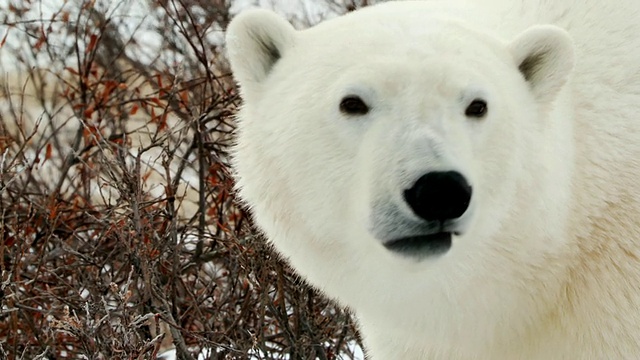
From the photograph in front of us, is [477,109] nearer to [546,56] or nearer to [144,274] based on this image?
[546,56]

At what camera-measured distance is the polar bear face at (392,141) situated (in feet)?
5.63

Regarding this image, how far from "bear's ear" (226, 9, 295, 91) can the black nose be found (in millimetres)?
597

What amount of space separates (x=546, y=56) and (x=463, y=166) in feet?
1.34

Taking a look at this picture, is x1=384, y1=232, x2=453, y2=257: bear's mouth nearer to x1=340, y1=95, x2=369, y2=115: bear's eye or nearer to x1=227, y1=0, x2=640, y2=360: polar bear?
x1=227, y1=0, x2=640, y2=360: polar bear

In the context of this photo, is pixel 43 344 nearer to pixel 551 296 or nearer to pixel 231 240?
pixel 231 240

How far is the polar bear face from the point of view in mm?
1716

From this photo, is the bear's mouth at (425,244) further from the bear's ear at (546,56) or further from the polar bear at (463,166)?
the bear's ear at (546,56)

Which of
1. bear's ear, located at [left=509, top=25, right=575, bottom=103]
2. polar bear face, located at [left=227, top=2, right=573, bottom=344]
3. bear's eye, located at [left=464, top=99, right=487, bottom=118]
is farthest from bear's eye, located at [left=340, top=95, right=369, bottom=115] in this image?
bear's ear, located at [left=509, top=25, right=575, bottom=103]

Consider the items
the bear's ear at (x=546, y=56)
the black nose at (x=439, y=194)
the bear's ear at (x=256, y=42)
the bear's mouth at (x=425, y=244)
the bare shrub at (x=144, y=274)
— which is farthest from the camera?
the bare shrub at (x=144, y=274)

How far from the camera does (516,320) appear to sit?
205 cm

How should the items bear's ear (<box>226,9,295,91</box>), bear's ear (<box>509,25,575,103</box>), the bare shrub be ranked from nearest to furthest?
bear's ear (<box>509,25,575,103</box>)
bear's ear (<box>226,9,295,91</box>)
the bare shrub

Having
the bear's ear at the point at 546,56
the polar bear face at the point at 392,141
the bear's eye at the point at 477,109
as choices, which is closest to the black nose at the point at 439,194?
the polar bear face at the point at 392,141

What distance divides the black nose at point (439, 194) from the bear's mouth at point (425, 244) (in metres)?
0.09

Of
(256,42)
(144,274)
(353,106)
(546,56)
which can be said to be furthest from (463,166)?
(144,274)
